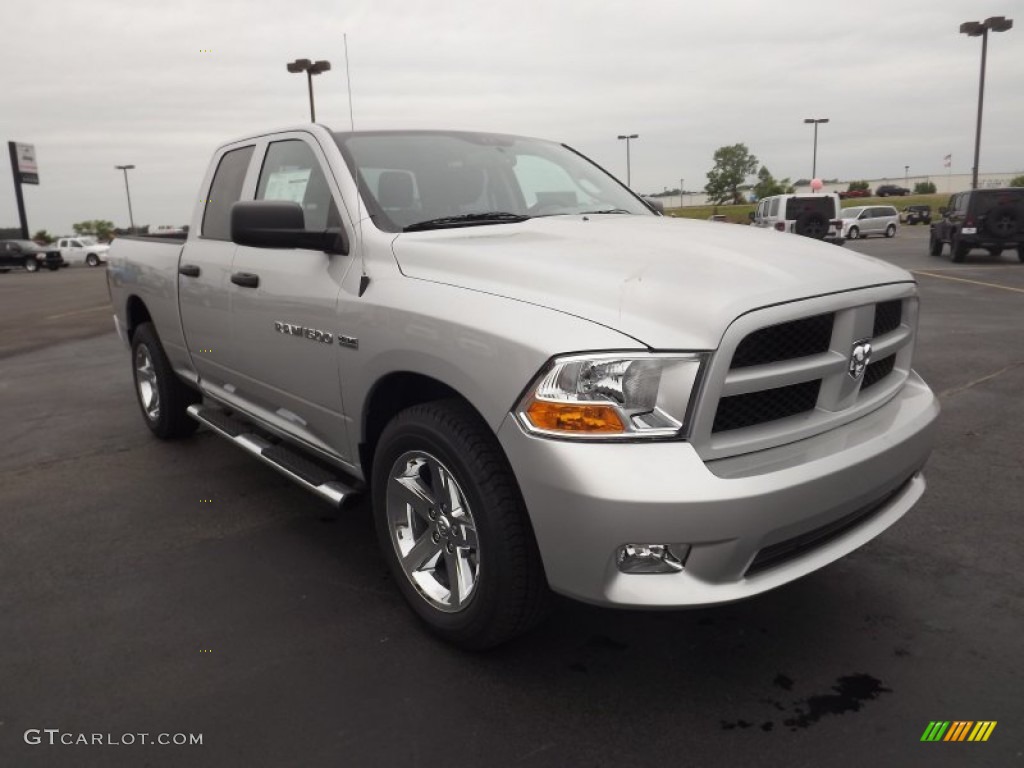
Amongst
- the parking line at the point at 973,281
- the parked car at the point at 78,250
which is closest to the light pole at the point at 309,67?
the parking line at the point at 973,281

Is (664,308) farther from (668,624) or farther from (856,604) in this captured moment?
(856,604)

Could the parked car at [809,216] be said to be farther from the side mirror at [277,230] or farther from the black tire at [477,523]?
the black tire at [477,523]

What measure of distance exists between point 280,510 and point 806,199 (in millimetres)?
22444

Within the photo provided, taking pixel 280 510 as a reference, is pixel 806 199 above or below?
above

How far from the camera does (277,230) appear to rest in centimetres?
304

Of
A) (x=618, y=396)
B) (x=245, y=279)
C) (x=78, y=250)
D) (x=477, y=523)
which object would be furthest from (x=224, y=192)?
(x=78, y=250)

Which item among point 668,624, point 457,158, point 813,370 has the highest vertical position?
point 457,158

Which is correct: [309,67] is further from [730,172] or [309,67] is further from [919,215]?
[730,172]

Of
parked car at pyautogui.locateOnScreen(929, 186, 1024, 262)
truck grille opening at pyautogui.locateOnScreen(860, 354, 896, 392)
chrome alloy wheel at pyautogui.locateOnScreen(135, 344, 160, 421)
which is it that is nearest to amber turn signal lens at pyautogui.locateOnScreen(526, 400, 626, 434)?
truck grille opening at pyautogui.locateOnScreen(860, 354, 896, 392)

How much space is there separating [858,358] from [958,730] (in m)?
1.13

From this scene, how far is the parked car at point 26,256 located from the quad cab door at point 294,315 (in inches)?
1611

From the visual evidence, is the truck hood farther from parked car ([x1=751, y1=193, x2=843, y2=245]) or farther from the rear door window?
parked car ([x1=751, y1=193, x2=843, y2=245])

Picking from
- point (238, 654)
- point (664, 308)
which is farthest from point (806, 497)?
point (238, 654)

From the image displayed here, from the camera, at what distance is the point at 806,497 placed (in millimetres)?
2242
